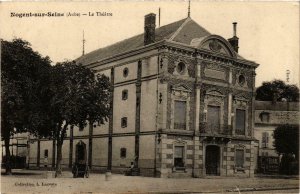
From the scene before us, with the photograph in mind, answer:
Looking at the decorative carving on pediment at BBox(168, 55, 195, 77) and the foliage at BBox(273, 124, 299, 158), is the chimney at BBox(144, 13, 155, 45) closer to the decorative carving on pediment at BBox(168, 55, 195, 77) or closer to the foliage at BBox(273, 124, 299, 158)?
the decorative carving on pediment at BBox(168, 55, 195, 77)

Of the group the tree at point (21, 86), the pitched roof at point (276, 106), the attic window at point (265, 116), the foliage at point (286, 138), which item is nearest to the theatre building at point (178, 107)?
the tree at point (21, 86)

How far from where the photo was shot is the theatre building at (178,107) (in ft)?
104

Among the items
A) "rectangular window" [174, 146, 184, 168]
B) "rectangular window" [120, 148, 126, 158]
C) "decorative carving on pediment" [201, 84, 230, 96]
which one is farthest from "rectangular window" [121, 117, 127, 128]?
"decorative carving on pediment" [201, 84, 230, 96]

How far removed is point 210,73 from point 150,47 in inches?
205

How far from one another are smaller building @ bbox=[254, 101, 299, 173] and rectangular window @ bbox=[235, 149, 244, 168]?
1713 centimetres

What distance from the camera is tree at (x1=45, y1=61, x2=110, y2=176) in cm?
2878

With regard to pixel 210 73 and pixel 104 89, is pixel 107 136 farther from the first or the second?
pixel 210 73

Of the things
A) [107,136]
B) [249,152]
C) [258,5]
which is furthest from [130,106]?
[258,5]

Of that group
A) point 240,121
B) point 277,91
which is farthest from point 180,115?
point 277,91

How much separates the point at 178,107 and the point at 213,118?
367cm

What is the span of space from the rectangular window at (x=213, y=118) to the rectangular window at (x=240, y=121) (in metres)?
2.50

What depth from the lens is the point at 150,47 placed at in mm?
32531

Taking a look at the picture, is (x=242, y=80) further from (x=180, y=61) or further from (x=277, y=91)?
(x=277, y=91)

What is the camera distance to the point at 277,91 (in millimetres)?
75750
